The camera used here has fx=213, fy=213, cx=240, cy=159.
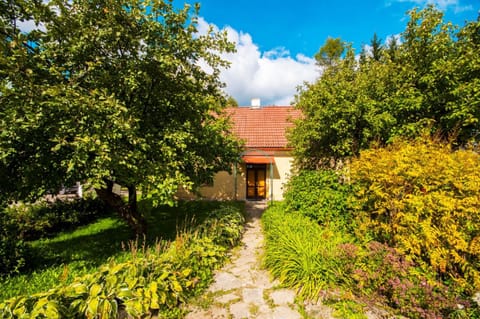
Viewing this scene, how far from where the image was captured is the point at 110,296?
358cm

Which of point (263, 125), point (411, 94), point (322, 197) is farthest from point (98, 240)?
point (263, 125)

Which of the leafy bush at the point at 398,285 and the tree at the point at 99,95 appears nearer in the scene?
the leafy bush at the point at 398,285

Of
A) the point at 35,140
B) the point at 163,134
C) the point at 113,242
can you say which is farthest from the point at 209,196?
the point at 35,140

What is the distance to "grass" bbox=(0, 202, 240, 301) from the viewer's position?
17.4 feet

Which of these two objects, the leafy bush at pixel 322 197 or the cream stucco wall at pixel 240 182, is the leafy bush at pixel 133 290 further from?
the cream stucco wall at pixel 240 182

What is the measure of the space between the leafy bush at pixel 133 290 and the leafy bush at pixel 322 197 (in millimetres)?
4067

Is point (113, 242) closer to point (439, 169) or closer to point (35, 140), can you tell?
point (35, 140)

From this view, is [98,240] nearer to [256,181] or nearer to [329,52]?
[256,181]

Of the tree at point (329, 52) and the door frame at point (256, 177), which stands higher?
the tree at point (329, 52)

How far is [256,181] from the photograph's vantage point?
16984 millimetres

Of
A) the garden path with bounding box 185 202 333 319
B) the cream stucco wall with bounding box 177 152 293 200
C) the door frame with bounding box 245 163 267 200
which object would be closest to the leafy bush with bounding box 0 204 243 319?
the garden path with bounding box 185 202 333 319

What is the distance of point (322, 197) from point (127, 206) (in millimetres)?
7263

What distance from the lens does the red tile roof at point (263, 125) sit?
16.8 metres

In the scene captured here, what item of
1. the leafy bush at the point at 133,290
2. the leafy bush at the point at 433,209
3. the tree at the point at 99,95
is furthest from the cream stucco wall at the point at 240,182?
the leafy bush at the point at 133,290
